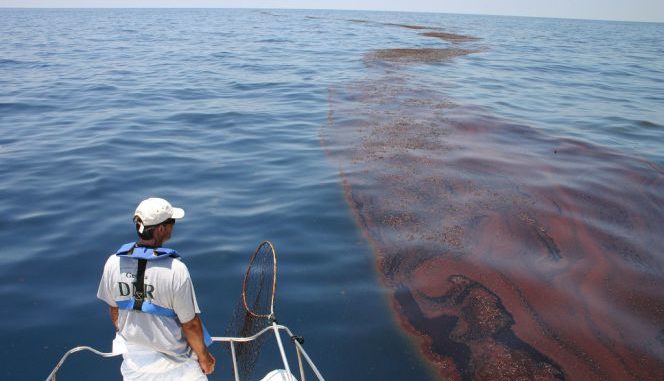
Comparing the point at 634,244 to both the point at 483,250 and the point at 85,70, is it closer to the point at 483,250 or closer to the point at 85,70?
→ the point at 483,250

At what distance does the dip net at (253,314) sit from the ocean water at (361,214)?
0.45 metres

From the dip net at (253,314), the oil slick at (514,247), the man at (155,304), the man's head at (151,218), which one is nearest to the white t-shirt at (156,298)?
the man at (155,304)

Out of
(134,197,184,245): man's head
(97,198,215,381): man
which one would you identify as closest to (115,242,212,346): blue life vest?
(97,198,215,381): man

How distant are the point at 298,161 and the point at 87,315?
Answer: 6.94m

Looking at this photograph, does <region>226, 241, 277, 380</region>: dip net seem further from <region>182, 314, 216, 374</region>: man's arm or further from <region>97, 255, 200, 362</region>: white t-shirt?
<region>97, 255, 200, 362</region>: white t-shirt

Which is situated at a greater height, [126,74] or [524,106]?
[126,74]

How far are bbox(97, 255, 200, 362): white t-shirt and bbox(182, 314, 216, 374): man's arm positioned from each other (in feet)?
0.24

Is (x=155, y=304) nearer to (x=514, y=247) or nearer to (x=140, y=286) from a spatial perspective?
(x=140, y=286)

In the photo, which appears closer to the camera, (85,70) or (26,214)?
(26,214)

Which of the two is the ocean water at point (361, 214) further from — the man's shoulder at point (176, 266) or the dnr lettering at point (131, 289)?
the man's shoulder at point (176, 266)

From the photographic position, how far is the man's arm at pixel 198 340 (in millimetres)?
3854

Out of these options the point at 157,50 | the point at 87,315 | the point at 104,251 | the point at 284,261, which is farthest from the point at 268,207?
the point at 157,50

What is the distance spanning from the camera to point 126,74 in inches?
983

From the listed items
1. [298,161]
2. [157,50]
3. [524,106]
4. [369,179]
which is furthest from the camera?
[157,50]
